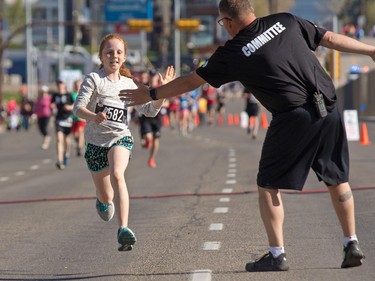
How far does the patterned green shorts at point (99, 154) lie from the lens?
9.81m

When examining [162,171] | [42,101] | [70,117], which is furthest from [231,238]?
[42,101]

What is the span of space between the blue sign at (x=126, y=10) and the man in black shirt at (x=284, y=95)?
207 ft

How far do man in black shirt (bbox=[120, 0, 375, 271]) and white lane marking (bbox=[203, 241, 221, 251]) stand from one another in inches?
55.8

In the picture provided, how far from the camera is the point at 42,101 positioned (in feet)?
106

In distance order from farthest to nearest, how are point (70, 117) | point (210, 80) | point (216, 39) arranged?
point (216, 39) < point (70, 117) < point (210, 80)

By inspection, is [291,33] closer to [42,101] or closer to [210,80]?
[210,80]

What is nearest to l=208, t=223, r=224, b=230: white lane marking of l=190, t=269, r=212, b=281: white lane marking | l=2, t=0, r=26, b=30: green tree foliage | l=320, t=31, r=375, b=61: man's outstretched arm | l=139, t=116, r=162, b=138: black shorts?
l=190, t=269, r=212, b=281: white lane marking

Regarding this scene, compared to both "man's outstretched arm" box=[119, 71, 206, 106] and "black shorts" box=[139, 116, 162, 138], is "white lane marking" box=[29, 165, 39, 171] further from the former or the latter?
"man's outstretched arm" box=[119, 71, 206, 106]

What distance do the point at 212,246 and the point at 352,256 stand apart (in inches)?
79.6

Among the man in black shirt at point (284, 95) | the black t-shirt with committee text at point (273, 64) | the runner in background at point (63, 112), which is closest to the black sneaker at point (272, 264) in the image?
the man in black shirt at point (284, 95)

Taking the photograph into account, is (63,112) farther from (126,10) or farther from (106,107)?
(126,10)

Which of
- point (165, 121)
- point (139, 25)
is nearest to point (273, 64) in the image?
point (165, 121)

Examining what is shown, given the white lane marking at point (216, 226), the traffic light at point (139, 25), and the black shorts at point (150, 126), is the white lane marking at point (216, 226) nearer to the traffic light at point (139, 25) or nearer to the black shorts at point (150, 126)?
the black shorts at point (150, 126)

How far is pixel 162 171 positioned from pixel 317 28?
13726 mm
